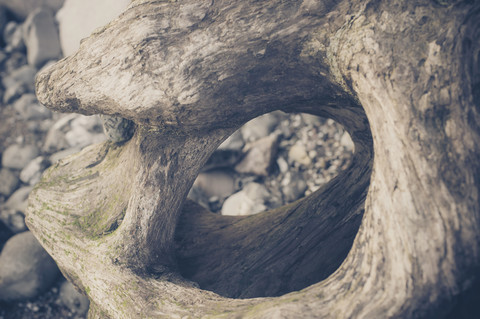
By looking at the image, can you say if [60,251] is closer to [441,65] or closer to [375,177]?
[375,177]

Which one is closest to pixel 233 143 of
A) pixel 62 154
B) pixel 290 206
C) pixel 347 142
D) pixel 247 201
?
pixel 247 201

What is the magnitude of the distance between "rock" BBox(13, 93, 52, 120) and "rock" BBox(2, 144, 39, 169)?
69 cm

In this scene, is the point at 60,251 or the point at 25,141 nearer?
the point at 60,251

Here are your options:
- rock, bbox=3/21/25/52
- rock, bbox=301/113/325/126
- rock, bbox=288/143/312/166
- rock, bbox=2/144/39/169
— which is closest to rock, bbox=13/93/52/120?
rock, bbox=2/144/39/169

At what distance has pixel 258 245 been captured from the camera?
271 centimetres

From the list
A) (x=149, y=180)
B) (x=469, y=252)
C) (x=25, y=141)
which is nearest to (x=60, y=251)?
(x=149, y=180)

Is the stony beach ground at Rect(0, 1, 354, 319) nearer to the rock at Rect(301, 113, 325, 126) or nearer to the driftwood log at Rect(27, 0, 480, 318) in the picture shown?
the rock at Rect(301, 113, 325, 126)

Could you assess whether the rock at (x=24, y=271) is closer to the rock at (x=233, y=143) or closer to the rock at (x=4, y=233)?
the rock at (x=4, y=233)

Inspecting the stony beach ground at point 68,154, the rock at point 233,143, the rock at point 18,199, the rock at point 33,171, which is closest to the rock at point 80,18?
the stony beach ground at point 68,154

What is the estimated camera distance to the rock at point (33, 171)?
4.88 m

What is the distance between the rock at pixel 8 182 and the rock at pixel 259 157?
305 cm

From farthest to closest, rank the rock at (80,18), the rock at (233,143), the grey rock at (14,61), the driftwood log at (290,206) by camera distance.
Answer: the grey rock at (14,61) < the rock at (80,18) < the rock at (233,143) < the driftwood log at (290,206)

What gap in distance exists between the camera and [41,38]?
612 centimetres

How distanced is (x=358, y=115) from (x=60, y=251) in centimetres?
227
